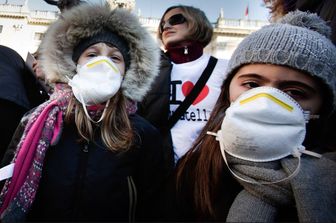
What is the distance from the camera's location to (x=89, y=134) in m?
1.31

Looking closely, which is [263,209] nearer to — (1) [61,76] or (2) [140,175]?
(2) [140,175]

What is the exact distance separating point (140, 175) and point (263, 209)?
25.3 inches

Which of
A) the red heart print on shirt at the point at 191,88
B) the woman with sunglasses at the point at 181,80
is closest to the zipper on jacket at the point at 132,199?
the woman with sunglasses at the point at 181,80

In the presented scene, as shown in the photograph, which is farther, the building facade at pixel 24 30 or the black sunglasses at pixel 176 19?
the building facade at pixel 24 30

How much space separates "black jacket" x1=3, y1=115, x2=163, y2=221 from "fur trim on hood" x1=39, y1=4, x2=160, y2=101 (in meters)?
0.31

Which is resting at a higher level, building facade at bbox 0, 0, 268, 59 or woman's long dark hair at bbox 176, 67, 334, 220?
woman's long dark hair at bbox 176, 67, 334, 220

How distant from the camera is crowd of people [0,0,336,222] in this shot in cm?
96

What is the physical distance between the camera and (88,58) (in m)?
1.46

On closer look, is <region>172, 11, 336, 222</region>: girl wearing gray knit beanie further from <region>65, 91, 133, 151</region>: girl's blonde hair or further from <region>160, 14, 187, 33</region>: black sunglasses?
<region>160, 14, 187, 33</region>: black sunglasses

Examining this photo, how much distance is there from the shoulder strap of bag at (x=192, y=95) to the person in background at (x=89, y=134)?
27cm

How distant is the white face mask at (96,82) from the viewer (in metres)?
1.34

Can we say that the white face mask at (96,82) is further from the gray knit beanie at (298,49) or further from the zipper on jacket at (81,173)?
the gray knit beanie at (298,49)

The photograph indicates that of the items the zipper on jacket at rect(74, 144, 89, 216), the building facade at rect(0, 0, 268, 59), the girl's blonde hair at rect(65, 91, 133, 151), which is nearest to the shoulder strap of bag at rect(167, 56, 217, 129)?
the girl's blonde hair at rect(65, 91, 133, 151)

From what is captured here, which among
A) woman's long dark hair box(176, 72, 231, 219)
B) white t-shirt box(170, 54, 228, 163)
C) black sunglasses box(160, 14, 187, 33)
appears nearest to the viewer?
woman's long dark hair box(176, 72, 231, 219)
